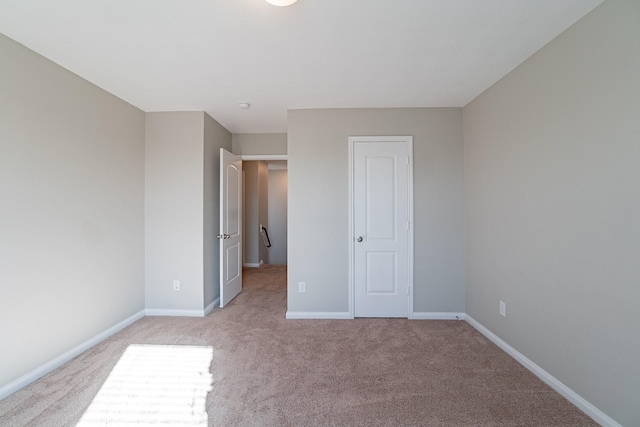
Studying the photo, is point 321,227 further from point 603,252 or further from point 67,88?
point 67,88

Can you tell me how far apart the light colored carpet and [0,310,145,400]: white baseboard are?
6cm

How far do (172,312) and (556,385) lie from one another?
3.74 meters

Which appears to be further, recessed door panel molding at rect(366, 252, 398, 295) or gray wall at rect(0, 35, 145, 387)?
recessed door panel molding at rect(366, 252, 398, 295)

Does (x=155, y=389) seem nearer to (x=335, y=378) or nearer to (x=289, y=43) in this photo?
(x=335, y=378)

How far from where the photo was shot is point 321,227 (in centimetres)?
338

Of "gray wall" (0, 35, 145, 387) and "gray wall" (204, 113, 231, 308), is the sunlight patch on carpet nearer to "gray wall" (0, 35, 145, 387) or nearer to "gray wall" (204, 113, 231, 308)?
"gray wall" (0, 35, 145, 387)

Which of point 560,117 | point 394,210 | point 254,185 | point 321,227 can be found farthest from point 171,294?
point 560,117

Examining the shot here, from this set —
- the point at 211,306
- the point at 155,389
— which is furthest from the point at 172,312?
the point at 155,389

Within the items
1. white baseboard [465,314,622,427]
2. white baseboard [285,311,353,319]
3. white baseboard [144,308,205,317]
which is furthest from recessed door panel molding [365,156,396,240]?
white baseboard [144,308,205,317]

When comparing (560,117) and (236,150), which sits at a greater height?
(236,150)

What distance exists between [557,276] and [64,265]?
3880 millimetres

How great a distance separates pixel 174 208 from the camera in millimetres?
3418

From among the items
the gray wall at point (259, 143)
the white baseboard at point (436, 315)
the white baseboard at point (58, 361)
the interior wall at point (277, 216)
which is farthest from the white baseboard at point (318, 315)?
the interior wall at point (277, 216)

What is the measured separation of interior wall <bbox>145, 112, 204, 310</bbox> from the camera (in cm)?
341
